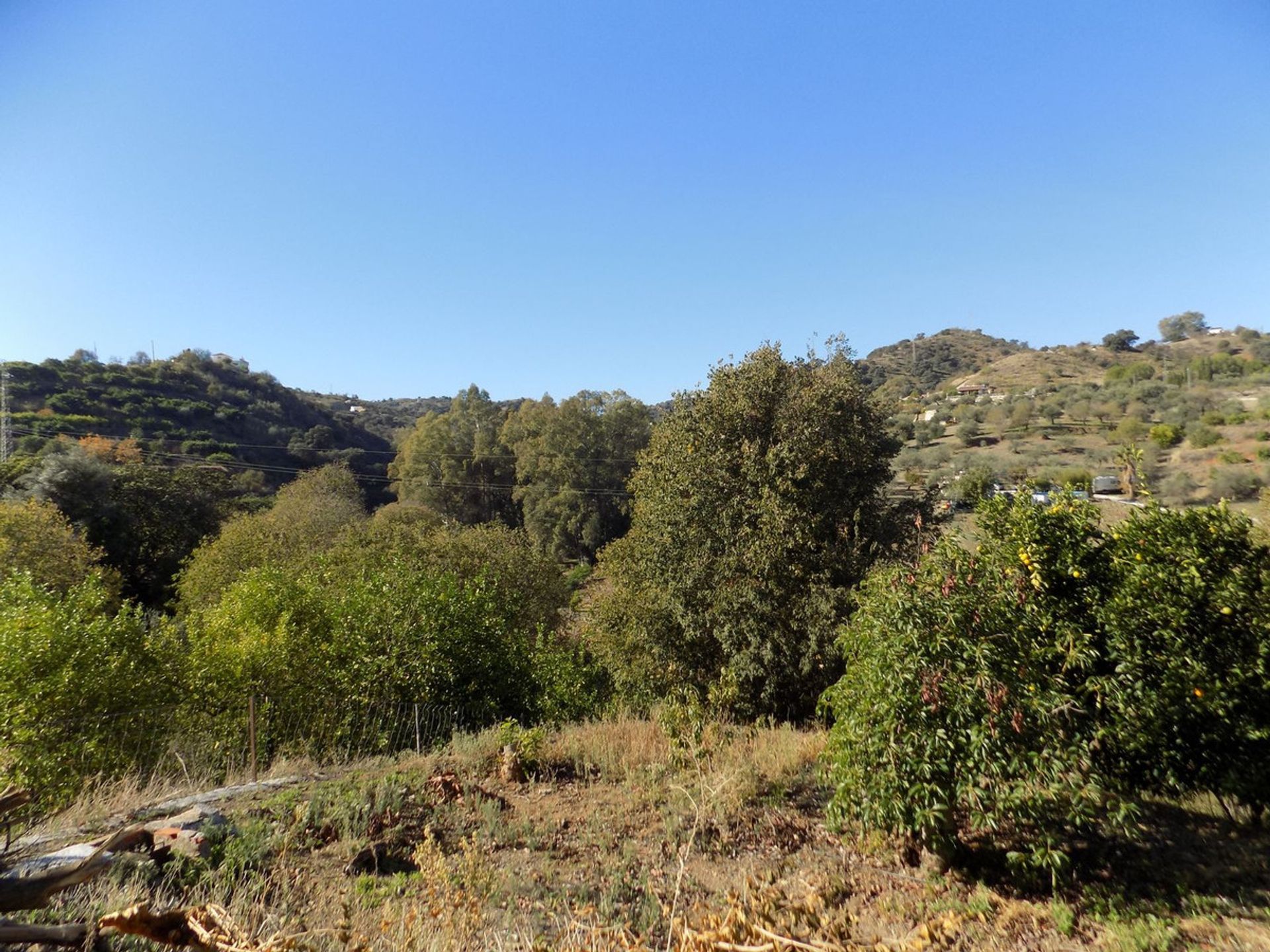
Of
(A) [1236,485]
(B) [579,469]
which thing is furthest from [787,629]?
(B) [579,469]

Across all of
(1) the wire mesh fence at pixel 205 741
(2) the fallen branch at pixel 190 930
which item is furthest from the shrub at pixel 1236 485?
(2) the fallen branch at pixel 190 930

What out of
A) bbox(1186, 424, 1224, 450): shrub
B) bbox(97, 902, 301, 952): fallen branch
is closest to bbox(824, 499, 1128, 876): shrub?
bbox(97, 902, 301, 952): fallen branch

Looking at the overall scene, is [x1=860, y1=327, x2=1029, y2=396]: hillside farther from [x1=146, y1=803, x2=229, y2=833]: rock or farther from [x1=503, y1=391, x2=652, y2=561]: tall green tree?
[x1=146, y1=803, x2=229, y2=833]: rock

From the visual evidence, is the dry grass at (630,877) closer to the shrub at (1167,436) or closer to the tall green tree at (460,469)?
the shrub at (1167,436)

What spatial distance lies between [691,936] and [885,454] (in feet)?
29.7

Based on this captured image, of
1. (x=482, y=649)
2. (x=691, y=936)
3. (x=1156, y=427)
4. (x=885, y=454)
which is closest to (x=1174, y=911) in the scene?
(x=691, y=936)

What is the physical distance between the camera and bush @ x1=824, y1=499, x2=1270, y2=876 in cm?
451

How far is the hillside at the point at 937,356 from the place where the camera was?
52844 mm

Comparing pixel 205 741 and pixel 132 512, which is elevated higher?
pixel 132 512

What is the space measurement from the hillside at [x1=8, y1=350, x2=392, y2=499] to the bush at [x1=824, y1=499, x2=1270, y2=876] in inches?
1667

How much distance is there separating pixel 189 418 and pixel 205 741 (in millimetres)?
52988

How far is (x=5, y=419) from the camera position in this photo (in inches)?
1547

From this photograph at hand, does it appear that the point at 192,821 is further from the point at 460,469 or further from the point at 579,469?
the point at 460,469

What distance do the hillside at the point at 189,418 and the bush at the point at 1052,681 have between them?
42331mm
